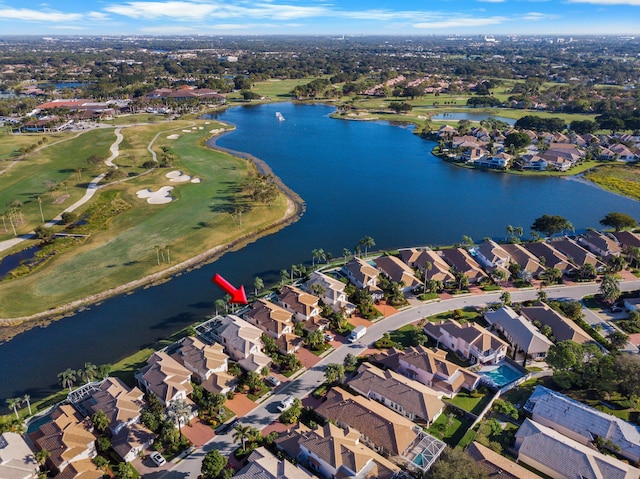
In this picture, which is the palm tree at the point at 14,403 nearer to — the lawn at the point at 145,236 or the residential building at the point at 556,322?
the lawn at the point at 145,236

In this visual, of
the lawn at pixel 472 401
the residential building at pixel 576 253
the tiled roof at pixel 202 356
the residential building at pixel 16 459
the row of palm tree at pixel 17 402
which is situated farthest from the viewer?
the residential building at pixel 576 253

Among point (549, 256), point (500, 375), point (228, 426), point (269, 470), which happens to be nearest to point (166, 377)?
point (228, 426)

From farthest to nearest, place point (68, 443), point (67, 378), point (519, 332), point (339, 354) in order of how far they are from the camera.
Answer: point (519, 332) → point (339, 354) → point (67, 378) → point (68, 443)

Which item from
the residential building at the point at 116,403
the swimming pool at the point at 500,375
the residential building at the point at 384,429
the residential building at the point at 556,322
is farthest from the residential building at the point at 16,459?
the residential building at the point at 556,322

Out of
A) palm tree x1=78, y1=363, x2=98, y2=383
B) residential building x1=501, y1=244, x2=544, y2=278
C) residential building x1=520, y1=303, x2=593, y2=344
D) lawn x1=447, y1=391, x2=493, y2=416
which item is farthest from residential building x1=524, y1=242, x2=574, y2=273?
palm tree x1=78, y1=363, x2=98, y2=383

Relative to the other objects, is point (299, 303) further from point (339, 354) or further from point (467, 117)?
point (467, 117)

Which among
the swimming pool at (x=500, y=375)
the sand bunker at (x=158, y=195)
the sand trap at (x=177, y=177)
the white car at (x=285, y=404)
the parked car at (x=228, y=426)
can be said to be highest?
the sand trap at (x=177, y=177)
